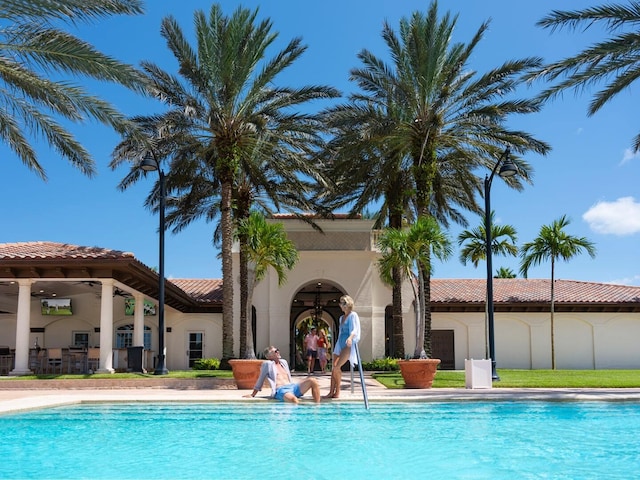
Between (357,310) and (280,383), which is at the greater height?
(357,310)

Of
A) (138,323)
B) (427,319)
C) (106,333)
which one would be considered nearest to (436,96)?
(427,319)

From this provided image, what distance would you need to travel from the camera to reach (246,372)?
1655cm

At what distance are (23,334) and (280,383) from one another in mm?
11508

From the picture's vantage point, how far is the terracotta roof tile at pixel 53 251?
65.7 feet

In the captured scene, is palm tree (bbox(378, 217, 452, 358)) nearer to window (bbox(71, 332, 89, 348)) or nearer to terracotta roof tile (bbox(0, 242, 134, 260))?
terracotta roof tile (bbox(0, 242, 134, 260))

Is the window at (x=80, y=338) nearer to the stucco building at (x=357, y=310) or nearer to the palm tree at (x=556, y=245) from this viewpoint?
the stucco building at (x=357, y=310)

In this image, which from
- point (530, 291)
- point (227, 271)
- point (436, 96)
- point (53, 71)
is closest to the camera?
point (53, 71)

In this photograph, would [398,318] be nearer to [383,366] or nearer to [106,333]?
[383,366]

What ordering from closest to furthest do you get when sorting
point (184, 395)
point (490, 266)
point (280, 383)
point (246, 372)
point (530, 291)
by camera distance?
point (280, 383)
point (184, 395)
point (246, 372)
point (490, 266)
point (530, 291)

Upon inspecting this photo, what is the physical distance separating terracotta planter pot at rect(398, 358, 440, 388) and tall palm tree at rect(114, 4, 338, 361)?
689 cm

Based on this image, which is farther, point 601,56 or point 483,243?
point 483,243

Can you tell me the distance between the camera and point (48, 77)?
47.7 ft

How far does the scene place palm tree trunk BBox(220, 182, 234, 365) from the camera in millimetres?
21297

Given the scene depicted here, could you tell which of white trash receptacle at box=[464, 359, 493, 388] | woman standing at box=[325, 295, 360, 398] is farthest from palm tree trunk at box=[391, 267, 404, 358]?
woman standing at box=[325, 295, 360, 398]
